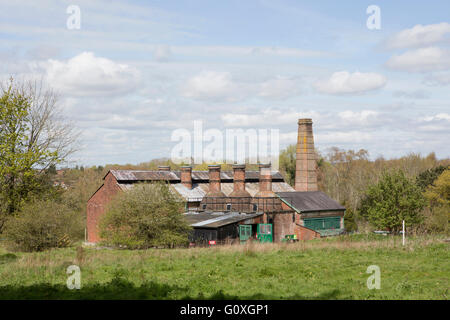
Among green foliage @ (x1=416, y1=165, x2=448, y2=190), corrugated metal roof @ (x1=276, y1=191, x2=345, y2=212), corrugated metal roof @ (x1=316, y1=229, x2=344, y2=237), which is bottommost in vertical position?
corrugated metal roof @ (x1=316, y1=229, x2=344, y2=237)

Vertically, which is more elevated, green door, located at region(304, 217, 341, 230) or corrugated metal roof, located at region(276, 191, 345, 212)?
→ corrugated metal roof, located at region(276, 191, 345, 212)

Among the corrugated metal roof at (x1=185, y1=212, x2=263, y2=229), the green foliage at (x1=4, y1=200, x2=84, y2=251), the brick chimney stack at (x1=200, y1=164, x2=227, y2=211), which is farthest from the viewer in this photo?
the brick chimney stack at (x1=200, y1=164, x2=227, y2=211)

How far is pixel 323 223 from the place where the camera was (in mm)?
43469

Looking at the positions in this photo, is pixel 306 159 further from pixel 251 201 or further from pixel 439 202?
pixel 439 202

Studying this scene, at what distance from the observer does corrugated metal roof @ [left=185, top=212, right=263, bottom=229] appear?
33300mm

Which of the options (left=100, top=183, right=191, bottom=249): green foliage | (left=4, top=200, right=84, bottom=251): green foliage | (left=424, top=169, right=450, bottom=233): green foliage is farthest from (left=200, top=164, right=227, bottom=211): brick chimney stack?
(left=4, top=200, right=84, bottom=251): green foliage

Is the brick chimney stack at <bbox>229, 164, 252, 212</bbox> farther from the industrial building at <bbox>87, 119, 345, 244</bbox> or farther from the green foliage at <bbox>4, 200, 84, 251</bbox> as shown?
the green foliage at <bbox>4, 200, 84, 251</bbox>

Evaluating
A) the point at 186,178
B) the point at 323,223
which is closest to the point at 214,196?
the point at 186,178

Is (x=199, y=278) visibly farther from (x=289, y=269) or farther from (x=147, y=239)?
(x=147, y=239)

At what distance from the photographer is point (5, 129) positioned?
2891 cm

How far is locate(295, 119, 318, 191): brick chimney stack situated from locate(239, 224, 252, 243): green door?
588 inches

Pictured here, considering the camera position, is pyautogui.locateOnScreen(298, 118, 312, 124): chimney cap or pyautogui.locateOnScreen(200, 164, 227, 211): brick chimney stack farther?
pyautogui.locateOnScreen(298, 118, 312, 124): chimney cap
